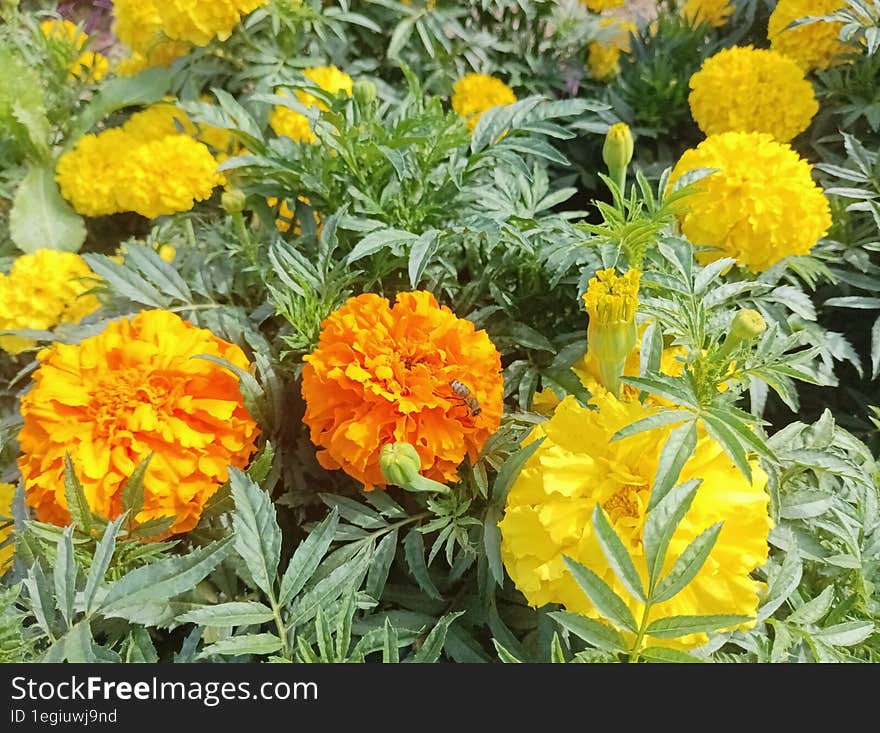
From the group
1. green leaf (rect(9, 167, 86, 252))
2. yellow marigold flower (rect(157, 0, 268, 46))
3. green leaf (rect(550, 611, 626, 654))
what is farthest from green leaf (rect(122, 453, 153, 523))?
green leaf (rect(9, 167, 86, 252))

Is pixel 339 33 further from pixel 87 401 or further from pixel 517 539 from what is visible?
pixel 517 539

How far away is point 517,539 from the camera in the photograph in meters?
0.67

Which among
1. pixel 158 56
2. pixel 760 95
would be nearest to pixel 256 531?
pixel 760 95

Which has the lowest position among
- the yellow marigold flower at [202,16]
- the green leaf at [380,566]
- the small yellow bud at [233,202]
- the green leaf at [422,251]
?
the green leaf at [380,566]

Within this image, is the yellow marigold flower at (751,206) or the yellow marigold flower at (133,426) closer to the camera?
the yellow marigold flower at (133,426)

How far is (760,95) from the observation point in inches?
49.3

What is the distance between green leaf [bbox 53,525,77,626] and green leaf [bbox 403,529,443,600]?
1.07 feet

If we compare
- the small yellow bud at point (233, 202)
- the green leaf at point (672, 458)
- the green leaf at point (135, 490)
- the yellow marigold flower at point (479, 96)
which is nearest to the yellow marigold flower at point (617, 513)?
the green leaf at point (672, 458)

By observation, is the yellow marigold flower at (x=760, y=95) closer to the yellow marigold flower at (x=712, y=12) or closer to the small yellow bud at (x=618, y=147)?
the yellow marigold flower at (x=712, y=12)

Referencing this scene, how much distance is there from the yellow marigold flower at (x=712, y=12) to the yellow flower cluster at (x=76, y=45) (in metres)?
1.37

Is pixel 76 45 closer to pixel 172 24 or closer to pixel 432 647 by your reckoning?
pixel 172 24

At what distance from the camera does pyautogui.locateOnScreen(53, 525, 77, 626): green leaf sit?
0.62m

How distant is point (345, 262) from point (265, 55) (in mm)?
706

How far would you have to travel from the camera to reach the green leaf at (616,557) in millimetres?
542
